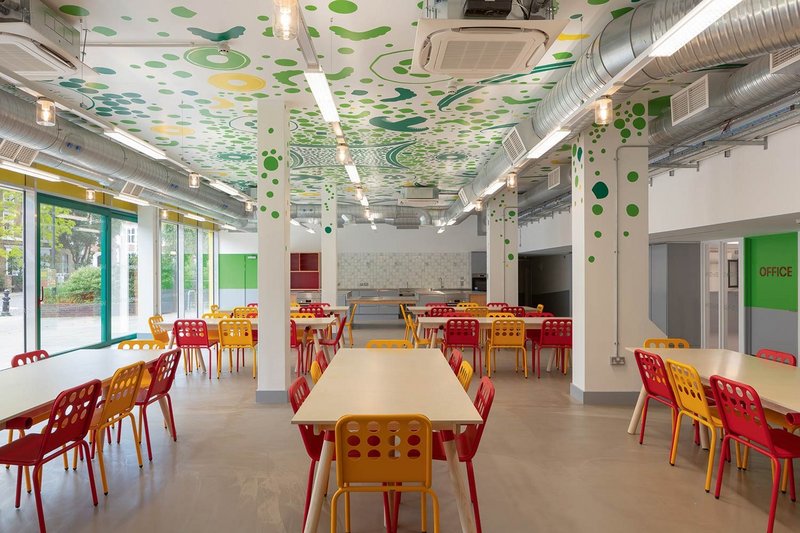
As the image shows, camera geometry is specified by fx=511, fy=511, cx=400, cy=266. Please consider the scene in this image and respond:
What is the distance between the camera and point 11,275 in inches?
319

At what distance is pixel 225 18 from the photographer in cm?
394

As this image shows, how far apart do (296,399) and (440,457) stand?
0.92 metres

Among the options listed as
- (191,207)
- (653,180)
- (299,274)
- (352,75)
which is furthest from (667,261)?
(299,274)

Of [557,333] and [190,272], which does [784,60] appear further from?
[190,272]

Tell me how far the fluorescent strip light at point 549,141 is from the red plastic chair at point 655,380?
2.15 metres

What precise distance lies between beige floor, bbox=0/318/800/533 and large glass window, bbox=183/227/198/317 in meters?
10.6

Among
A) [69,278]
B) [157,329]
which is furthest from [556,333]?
[69,278]

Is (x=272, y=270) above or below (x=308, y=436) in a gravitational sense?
above

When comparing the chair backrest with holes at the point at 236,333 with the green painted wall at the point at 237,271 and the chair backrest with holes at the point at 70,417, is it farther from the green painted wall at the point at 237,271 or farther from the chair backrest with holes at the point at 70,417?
the green painted wall at the point at 237,271

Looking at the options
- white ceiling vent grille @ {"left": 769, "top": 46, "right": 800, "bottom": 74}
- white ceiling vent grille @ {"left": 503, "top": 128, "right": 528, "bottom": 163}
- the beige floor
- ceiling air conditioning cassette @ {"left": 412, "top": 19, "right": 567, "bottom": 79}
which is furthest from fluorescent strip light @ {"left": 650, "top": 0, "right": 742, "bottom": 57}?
white ceiling vent grille @ {"left": 503, "top": 128, "right": 528, "bottom": 163}

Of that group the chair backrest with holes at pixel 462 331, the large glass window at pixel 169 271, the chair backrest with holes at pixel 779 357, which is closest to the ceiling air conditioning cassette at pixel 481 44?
the chair backrest with holes at pixel 779 357

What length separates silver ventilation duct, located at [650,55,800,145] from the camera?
13.3ft

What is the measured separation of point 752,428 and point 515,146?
4095 millimetres

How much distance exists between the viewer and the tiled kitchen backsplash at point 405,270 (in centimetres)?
1783
